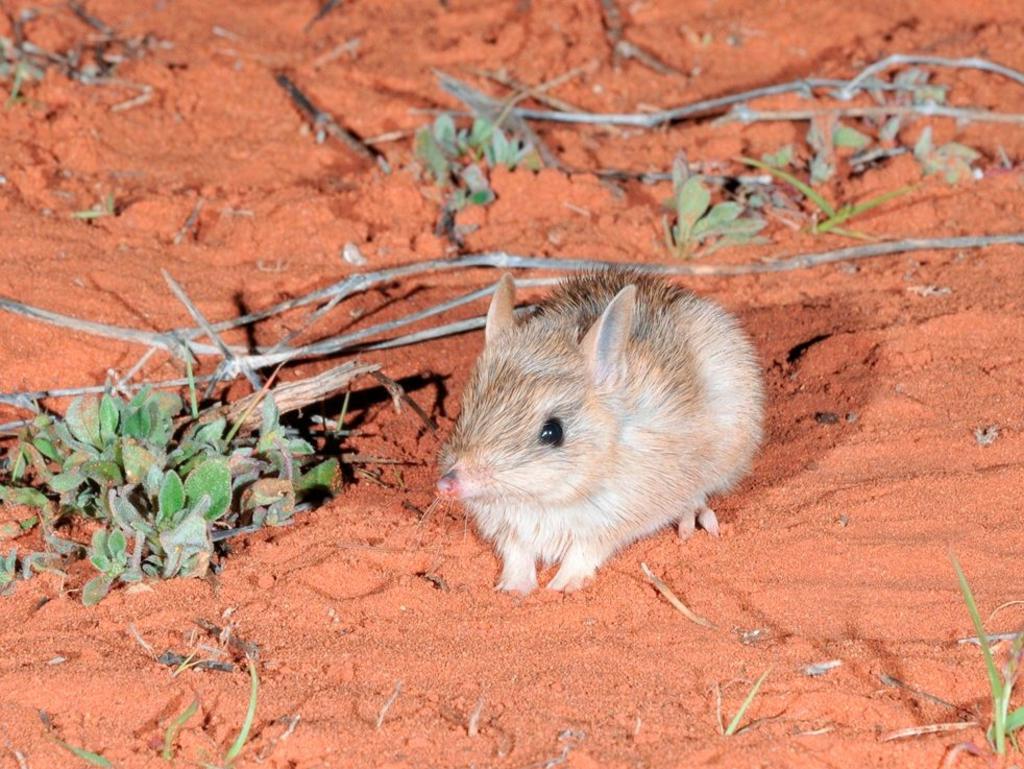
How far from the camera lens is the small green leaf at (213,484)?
4.73 m

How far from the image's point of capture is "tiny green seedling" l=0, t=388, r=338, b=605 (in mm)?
4660

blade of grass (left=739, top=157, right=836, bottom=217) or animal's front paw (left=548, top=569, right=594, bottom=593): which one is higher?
blade of grass (left=739, top=157, right=836, bottom=217)

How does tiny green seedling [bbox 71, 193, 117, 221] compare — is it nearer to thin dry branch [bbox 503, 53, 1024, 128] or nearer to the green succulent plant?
the green succulent plant

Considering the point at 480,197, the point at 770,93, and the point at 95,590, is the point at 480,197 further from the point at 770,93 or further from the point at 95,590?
the point at 95,590

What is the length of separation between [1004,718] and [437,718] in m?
1.65

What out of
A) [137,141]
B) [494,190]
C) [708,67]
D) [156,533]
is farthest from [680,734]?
[708,67]

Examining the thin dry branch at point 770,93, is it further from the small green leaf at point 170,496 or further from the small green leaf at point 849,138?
the small green leaf at point 170,496

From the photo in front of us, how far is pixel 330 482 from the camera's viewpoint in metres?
Result: 5.27

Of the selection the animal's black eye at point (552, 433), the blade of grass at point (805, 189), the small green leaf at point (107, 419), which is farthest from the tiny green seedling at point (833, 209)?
the small green leaf at point (107, 419)

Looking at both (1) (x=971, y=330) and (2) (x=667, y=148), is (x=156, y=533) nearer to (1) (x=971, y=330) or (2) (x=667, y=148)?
(1) (x=971, y=330)

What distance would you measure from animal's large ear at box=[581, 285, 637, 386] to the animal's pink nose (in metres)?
0.66

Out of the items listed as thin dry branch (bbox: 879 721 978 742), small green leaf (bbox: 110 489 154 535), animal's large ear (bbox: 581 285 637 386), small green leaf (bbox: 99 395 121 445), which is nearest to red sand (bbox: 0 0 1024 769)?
thin dry branch (bbox: 879 721 978 742)

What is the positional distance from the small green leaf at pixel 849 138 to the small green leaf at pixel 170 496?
483 cm

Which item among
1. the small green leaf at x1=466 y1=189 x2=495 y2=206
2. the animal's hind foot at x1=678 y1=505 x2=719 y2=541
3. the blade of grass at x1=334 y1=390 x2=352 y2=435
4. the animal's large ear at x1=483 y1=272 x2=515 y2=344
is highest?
the animal's large ear at x1=483 y1=272 x2=515 y2=344
